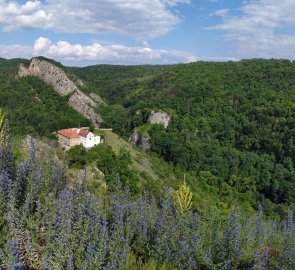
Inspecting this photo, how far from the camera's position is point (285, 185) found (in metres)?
66.5

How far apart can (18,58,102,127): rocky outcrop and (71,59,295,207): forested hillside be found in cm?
494

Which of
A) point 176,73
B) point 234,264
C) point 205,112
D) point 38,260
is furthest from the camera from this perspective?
point 176,73

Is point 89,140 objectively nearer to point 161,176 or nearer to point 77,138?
point 77,138

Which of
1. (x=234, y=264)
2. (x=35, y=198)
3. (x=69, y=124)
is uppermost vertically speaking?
(x=35, y=198)

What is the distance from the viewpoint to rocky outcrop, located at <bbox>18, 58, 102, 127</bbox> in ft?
347

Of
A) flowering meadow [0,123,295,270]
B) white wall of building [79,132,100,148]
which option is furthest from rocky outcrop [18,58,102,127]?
flowering meadow [0,123,295,270]

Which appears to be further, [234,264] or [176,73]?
[176,73]

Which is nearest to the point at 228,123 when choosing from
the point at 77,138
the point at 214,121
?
the point at 214,121

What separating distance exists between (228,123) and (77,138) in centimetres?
4610

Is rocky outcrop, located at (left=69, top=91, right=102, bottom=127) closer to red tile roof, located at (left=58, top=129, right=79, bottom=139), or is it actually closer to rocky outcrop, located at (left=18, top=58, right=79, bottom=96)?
rocky outcrop, located at (left=18, top=58, right=79, bottom=96)

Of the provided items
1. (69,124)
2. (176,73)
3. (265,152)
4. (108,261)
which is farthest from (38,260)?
(176,73)

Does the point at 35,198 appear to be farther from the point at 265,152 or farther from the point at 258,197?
the point at 265,152

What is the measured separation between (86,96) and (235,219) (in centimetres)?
10991

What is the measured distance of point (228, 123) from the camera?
8844 cm
